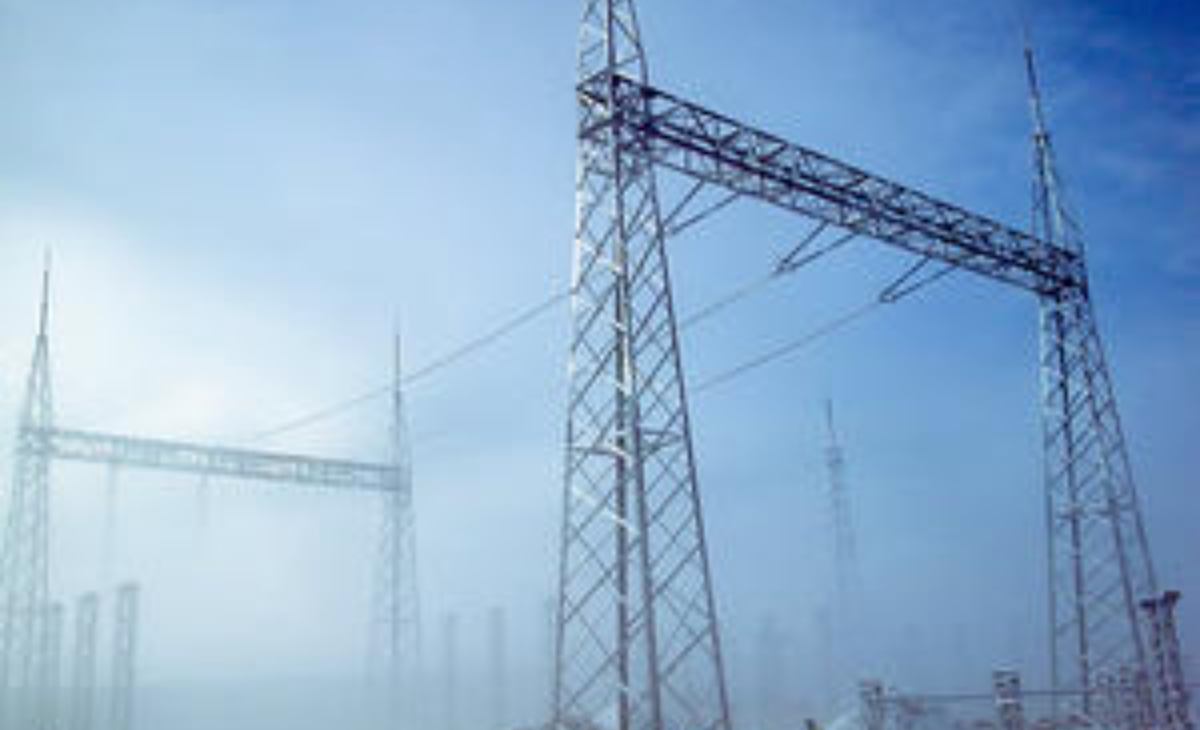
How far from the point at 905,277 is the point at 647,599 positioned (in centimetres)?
1019

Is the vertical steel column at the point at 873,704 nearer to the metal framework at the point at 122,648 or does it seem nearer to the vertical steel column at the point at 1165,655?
the vertical steel column at the point at 1165,655

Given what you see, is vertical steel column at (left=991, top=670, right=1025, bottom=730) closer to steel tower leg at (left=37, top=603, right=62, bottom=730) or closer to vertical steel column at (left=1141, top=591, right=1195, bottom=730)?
vertical steel column at (left=1141, top=591, right=1195, bottom=730)

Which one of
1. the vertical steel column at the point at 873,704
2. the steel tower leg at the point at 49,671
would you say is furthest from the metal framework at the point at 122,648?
the vertical steel column at the point at 873,704

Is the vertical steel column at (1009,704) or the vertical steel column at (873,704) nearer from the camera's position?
the vertical steel column at (873,704)

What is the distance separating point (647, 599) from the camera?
1297 centimetres

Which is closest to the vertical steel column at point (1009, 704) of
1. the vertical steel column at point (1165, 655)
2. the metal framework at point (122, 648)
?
the vertical steel column at point (1165, 655)

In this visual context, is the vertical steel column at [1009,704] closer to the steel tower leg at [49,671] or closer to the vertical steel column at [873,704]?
the vertical steel column at [873,704]

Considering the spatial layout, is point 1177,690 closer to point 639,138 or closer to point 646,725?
point 646,725

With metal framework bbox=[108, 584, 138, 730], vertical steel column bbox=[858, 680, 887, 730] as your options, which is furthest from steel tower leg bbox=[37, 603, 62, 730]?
vertical steel column bbox=[858, 680, 887, 730]

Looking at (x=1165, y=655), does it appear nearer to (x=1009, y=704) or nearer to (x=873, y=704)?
(x=1009, y=704)

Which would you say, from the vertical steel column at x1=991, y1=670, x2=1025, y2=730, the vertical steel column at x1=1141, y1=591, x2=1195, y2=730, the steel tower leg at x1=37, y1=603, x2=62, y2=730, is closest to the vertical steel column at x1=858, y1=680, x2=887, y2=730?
the vertical steel column at x1=991, y1=670, x2=1025, y2=730

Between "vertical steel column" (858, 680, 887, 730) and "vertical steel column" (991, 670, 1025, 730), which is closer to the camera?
"vertical steel column" (858, 680, 887, 730)

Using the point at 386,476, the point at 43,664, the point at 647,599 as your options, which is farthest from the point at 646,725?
the point at 386,476

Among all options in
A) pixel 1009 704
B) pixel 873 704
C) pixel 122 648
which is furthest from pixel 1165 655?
pixel 122 648
